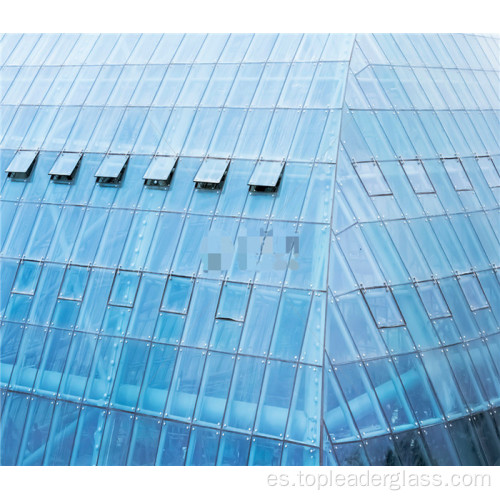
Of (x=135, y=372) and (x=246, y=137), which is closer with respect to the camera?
(x=135, y=372)

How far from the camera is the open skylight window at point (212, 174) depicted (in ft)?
71.8

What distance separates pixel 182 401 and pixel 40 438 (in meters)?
4.74

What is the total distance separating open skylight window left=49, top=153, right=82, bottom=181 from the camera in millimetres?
23922

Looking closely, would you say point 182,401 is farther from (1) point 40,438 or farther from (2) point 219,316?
(1) point 40,438

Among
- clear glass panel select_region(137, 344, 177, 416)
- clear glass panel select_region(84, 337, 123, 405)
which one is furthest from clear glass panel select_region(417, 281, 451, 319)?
clear glass panel select_region(84, 337, 123, 405)

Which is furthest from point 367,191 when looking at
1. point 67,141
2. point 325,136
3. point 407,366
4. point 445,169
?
point 67,141

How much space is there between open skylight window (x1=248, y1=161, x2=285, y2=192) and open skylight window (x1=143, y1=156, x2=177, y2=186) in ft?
9.39

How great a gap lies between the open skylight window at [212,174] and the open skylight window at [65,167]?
4.72m

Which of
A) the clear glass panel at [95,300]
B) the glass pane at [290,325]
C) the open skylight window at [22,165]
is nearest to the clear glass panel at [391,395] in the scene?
the glass pane at [290,325]

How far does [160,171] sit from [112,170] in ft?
5.86

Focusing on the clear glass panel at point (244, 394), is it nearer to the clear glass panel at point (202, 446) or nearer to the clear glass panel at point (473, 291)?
the clear glass panel at point (202, 446)

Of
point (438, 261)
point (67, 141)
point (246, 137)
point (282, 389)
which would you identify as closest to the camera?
point (282, 389)

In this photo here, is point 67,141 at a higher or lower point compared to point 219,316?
higher

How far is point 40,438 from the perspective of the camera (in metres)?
20.8
